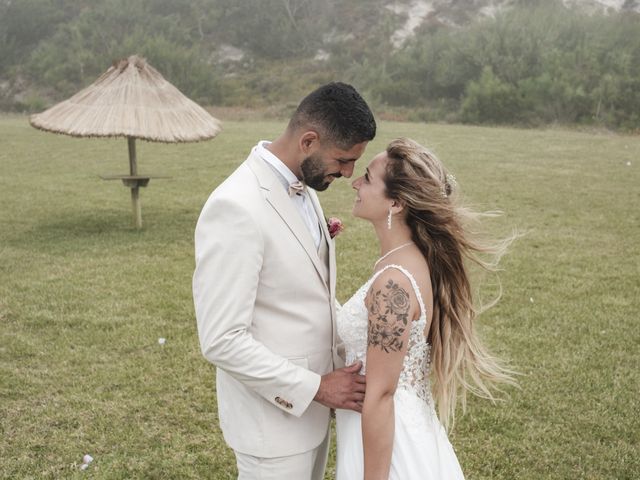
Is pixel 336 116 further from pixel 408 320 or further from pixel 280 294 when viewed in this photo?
pixel 408 320

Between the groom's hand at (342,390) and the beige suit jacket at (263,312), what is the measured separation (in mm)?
73

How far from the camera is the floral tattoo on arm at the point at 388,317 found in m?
2.69

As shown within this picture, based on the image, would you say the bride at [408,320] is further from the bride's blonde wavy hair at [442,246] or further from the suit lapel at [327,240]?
the suit lapel at [327,240]

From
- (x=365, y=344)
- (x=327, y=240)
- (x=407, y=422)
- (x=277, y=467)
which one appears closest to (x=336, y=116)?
(x=327, y=240)

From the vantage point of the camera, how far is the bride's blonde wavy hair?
2955 mm

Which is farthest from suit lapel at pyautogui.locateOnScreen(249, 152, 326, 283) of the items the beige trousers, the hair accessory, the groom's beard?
the beige trousers

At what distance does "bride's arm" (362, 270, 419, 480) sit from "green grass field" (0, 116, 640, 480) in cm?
128

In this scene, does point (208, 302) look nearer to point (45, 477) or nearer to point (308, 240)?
point (308, 240)

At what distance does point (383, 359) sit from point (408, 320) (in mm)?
185

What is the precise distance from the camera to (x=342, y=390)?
2748 millimetres

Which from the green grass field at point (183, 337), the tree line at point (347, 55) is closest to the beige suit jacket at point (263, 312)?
the green grass field at point (183, 337)

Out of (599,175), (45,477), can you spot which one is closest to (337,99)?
(45,477)

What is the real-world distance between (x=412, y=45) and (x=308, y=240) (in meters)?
59.3

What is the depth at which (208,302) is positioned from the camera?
255cm
